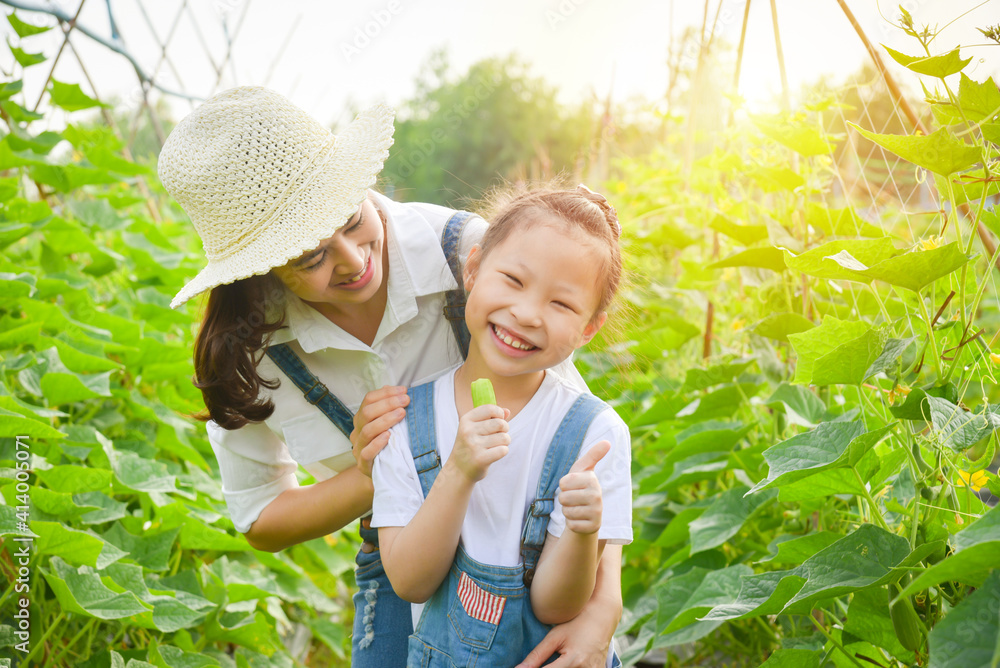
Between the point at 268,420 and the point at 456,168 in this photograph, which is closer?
the point at 268,420

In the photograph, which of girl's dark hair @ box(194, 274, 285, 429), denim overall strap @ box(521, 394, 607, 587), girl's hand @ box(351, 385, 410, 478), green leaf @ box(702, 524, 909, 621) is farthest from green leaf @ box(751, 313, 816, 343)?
girl's dark hair @ box(194, 274, 285, 429)

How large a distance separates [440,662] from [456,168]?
85.0 ft

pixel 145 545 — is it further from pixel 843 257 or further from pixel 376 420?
pixel 843 257

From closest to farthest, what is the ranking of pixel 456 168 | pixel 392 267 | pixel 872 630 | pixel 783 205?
1. pixel 872 630
2. pixel 392 267
3. pixel 783 205
4. pixel 456 168

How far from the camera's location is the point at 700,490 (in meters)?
2.03

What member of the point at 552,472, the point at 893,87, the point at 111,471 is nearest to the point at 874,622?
the point at 552,472

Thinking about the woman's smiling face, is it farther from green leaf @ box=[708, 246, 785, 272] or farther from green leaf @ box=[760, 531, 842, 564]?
green leaf @ box=[760, 531, 842, 564]

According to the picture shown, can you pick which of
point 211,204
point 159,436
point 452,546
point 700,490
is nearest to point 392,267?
point 211,204

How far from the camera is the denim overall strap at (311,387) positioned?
132 centimetres

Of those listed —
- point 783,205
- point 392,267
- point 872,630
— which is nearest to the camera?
point 872,630

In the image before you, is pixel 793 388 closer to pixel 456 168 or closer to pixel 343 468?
pixel 343 468

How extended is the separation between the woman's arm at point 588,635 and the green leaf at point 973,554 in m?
0.51

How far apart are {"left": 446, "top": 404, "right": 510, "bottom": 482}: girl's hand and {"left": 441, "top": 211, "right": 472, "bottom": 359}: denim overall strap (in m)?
0.35

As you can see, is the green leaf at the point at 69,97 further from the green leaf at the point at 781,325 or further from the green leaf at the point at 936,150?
the green leaf at the point at 936,150
